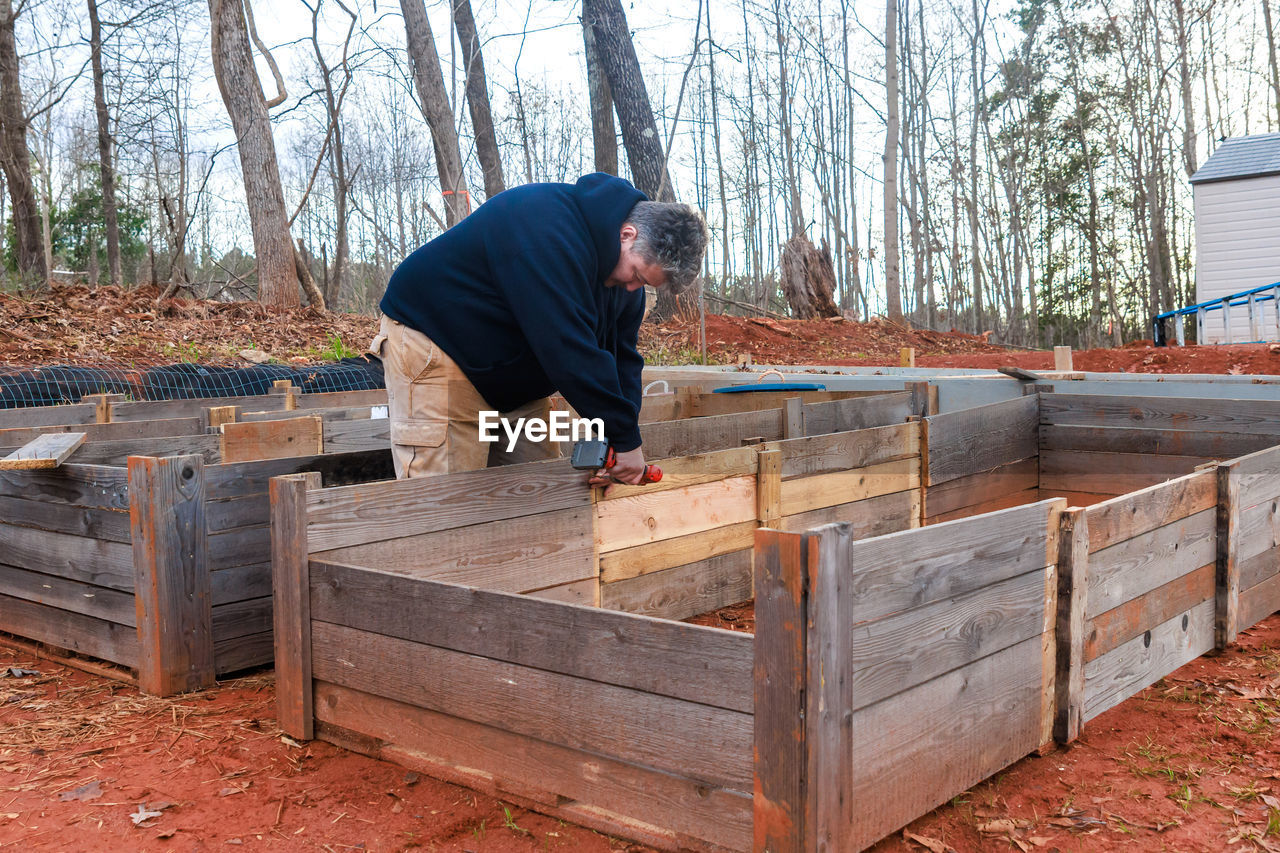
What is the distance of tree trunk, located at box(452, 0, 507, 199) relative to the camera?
16.4m

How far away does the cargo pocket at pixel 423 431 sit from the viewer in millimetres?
3693

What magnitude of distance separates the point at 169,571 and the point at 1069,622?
322 centimetres

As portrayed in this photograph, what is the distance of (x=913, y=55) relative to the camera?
1241 inches

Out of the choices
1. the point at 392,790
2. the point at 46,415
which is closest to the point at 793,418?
the point at 392,790

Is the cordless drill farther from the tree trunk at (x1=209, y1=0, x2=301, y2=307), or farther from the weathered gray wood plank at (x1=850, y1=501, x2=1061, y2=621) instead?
the tree trunk at (x1=209, y1=0, x2=301, y2=307)

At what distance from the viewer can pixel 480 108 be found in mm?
17234

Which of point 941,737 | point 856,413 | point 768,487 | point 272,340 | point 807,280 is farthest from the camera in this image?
point 807,280

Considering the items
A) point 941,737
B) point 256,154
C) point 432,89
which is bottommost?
point 941,737

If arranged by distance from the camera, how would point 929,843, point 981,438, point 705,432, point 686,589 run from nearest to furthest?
point 929,843
point 686,589
point 705,432
point 981,438

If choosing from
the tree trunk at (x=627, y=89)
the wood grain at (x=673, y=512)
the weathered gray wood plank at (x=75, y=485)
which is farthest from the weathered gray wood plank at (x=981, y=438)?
the tree trunk at (x=627, y=89)

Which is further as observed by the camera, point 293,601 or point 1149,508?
point 1149,508

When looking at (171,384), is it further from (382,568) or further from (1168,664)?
(1168,664)

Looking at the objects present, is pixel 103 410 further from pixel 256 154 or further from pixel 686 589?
pixel 256 154

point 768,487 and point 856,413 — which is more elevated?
point 856,413
